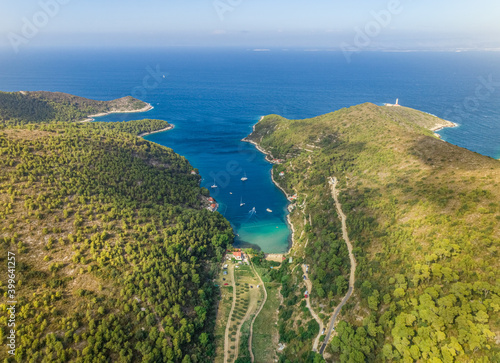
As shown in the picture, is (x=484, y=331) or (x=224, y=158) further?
(x=224, y=158)

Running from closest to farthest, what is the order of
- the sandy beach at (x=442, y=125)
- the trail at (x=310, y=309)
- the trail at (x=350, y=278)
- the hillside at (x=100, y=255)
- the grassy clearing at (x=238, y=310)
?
the hillside at (x=100, y=255) < the trail at (x=310, y=309) < the trail at (x=350, y=278) < the grassy clearing at (x=238, y=310) < the sandy beach at (x=442, y=125)

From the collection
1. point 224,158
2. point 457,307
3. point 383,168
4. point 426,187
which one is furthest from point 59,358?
point 224,158

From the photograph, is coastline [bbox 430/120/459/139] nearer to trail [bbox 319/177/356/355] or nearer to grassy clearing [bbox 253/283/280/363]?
trail [bbox 319/177/356/355]

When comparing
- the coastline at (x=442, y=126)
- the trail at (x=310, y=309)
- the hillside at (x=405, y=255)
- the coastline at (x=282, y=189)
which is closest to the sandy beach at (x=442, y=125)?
the coastline at (x=442, y=126)

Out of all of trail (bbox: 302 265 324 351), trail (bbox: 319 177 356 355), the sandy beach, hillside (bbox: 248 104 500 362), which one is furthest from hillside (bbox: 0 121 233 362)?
the sandy beach

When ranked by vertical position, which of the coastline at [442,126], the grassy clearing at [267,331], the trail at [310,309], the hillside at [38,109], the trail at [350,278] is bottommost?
the grassy clearing at [267,331]

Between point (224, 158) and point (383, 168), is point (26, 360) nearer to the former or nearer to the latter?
point (383, 168)

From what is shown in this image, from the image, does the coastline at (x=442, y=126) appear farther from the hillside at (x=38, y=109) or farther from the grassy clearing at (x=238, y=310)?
the hillside at (x=38, y=109)
